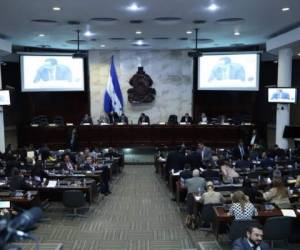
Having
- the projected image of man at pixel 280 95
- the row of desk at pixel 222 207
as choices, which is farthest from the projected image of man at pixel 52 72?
the row of desk at pixel 222 207

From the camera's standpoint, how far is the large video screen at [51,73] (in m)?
23.5

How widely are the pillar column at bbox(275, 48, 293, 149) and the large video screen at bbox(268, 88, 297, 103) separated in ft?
2.67

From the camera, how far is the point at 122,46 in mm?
24188

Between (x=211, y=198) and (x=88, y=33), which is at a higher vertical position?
(x=88, y=33)

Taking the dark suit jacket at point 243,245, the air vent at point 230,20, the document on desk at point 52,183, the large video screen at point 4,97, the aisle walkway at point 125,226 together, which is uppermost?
the air vent at point 230,20

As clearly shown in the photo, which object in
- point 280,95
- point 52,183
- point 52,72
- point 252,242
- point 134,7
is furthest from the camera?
point 52,72

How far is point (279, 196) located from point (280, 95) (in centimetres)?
959

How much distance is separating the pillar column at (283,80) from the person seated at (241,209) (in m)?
11.6

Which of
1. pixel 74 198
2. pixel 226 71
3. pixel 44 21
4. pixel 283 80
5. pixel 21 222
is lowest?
pixel 74 198

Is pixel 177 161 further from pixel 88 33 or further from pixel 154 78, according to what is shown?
pixel 154 78

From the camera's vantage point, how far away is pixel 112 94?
25250mm

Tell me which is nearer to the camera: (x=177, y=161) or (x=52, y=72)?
(x=177, y=161)

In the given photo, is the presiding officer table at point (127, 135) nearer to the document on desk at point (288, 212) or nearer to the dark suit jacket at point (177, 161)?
the dark suit jacket at point (177, 161)

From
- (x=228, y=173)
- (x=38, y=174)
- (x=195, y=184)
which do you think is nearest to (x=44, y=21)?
(x=38, y=174)
